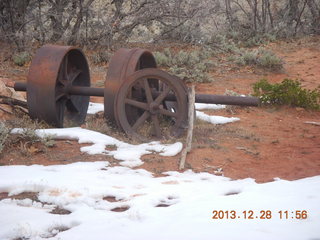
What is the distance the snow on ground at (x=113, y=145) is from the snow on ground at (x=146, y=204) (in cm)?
42

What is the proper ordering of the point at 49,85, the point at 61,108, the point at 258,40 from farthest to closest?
the point at 258,40 → the point at 61,108 → the point at 49,85

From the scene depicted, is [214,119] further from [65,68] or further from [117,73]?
[65,68]

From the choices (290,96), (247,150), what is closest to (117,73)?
(247,150)

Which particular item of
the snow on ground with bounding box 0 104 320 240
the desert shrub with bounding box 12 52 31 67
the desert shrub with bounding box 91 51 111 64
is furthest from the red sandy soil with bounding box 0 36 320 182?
the desert shrub with bounding box 12 52 31 67

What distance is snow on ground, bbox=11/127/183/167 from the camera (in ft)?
18.7

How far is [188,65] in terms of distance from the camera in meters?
12.1

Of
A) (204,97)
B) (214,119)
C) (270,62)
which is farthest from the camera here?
(270,62)

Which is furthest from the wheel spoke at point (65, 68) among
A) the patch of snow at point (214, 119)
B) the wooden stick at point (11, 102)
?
the patch of snow at point (214, 119)

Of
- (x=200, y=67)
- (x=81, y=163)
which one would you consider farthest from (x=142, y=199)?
(x=200, y=67)

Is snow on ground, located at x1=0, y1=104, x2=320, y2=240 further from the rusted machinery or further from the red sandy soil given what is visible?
the rusted machinery

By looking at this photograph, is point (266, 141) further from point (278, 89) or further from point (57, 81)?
point (57, 81)

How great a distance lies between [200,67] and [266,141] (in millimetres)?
5441

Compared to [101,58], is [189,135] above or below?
below

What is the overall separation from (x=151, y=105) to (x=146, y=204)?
8.89ft
